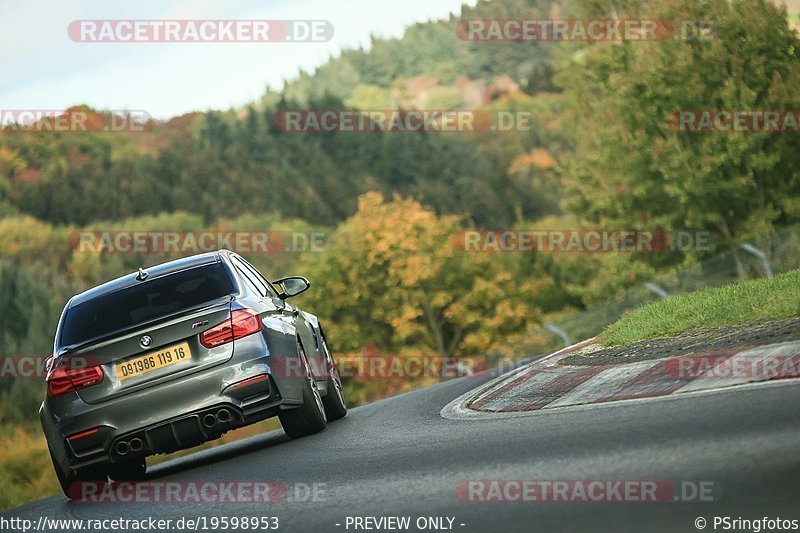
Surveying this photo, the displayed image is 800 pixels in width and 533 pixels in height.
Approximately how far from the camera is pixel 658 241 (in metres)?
39.9

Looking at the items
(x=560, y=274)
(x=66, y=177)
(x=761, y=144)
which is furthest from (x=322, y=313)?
(x=66, y=177)

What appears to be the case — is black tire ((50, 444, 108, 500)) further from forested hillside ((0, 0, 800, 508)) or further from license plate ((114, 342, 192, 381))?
forested hillside ((0, 0, 800, 508))

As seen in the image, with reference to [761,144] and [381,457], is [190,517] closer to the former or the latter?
[381,457]

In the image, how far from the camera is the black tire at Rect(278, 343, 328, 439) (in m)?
11.0

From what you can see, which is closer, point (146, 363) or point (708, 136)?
point (146, 363)

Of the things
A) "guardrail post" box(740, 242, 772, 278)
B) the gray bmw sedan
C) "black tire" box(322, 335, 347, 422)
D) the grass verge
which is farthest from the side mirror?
"guardrail post" box(740, 242, 772, 278)

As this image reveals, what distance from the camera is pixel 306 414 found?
11297 millimetres

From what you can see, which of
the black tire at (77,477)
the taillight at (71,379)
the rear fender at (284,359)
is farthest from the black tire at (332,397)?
the taillight at (71,379)

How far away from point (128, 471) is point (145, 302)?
5.26 ft

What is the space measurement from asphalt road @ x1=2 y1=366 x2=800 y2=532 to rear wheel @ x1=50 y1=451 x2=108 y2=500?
18cm

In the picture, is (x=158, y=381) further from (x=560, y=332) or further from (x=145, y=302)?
(x=560, y=332)

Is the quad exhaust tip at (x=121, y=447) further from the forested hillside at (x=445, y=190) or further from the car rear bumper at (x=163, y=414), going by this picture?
the forested hillside at (x=445, y=190)

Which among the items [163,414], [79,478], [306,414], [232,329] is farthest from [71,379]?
[306,414]

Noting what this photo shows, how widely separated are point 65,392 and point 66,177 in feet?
452
